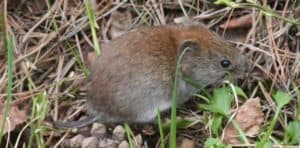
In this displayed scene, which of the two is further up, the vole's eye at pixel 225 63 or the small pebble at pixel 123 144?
the vole's eye at pixel 225 63

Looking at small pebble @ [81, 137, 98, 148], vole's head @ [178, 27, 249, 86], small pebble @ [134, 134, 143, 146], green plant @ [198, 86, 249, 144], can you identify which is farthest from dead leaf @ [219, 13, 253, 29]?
small pebble @ [81, 137, 98, 148]

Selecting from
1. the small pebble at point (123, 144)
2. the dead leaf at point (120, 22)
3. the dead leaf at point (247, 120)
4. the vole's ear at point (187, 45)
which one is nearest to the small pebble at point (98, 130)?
the small pebble at point (123, 144)

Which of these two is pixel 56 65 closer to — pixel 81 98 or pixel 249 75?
pixel 81 98

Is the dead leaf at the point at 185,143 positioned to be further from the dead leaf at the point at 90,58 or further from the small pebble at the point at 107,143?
the dead leaf at the point at 90,58

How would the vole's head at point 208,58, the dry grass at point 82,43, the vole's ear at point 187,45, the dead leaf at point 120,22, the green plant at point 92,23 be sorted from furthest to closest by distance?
the dead leaf at point 120,22
the green plant at point 92,23
the dry grass at point 82,43
the vole's head at point 208,58
the vole's ear at point 187,45

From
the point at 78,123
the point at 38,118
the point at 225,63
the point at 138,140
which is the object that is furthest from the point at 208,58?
the point at 38,118

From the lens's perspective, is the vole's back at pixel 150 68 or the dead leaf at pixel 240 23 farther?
the dead leaf at pixel 240 23

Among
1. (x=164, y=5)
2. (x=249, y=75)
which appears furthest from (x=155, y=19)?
(x=249, y=75)
